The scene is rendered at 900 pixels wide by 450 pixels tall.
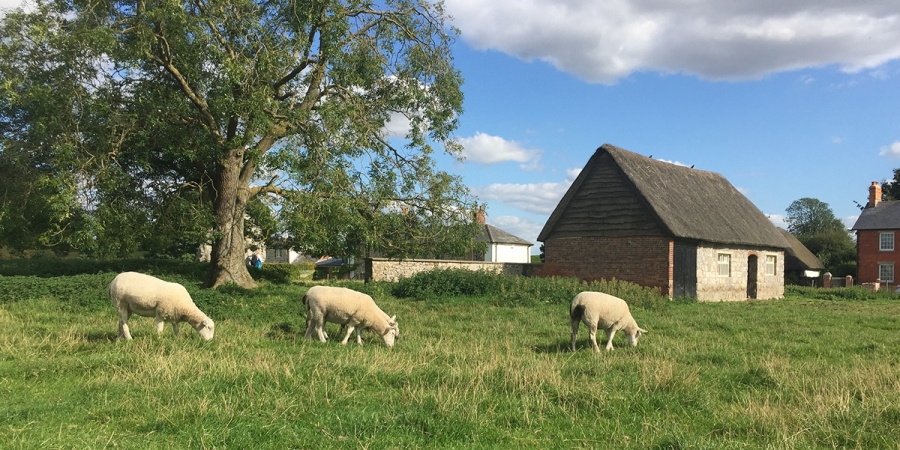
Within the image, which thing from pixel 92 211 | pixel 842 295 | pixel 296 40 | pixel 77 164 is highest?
pixel 296 40

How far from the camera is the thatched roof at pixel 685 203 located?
24.8m

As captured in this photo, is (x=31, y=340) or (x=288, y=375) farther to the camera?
(x=31, y=340)

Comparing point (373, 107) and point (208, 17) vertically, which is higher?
point (208, 17)

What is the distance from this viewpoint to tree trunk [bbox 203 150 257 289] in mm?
18766

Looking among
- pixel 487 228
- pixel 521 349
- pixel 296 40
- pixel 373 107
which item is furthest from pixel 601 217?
pixel 487 228

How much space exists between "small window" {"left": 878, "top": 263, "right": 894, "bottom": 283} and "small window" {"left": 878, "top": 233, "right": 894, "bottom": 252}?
117cm

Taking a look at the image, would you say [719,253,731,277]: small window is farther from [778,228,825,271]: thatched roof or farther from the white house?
the white house

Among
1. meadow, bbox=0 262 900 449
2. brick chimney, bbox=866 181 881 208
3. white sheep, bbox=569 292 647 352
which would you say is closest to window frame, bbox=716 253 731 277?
meadow, bbox=0 262 900 449

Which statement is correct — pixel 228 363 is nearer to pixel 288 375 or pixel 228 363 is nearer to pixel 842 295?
pixel 288 375

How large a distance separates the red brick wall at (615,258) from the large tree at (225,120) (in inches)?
322

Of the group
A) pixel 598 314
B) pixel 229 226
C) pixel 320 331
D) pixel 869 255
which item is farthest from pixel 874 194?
pixel 320 331

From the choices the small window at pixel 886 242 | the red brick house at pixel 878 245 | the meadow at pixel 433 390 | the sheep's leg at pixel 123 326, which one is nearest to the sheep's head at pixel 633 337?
the meadow at pixel 433 390

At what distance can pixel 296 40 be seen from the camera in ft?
58.0

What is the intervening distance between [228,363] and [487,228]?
48409 millimetres
